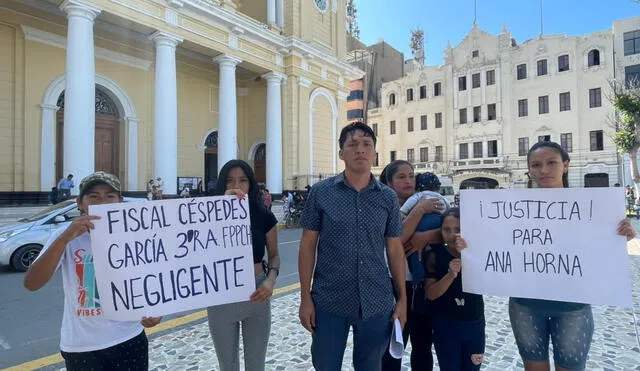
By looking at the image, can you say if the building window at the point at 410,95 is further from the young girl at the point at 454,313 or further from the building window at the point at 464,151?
the young girl at the point at 454,313

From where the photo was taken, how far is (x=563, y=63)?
34.2m

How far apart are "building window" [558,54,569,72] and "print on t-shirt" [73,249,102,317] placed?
136 ft

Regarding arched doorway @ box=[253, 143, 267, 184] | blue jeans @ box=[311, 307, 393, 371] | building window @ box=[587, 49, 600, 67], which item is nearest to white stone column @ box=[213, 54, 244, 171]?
arched doorway @ box=[253, 143, 267, 184]

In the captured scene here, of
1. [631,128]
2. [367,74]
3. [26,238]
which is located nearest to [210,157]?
[26,238]

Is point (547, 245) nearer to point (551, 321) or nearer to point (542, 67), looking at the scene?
point (551, 321)

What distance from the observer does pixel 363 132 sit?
7.08 ft

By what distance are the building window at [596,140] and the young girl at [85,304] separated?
131 feet

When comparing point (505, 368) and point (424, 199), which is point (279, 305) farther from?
point (424, 199)

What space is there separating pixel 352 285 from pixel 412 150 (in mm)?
41861

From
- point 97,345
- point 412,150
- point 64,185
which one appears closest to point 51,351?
point 97,345

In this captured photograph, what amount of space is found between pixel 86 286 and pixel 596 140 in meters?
40.4

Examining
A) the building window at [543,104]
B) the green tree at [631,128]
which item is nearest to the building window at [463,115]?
the building window at [543,104]

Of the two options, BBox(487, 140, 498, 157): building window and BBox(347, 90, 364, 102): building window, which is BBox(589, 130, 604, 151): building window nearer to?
BBox(487, 140, 498, 157): building window

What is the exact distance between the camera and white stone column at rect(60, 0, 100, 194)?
37.9ft
